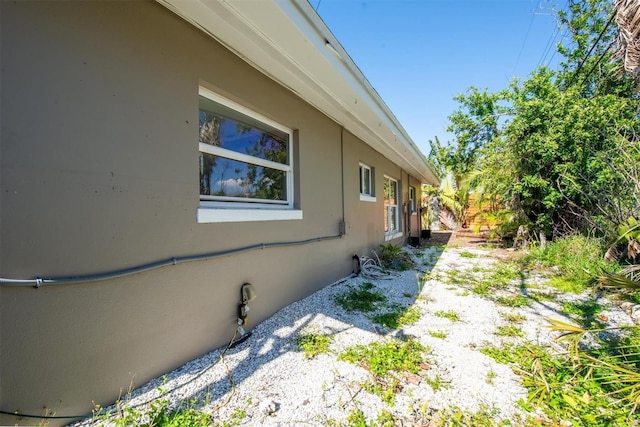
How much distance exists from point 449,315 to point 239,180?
329cm

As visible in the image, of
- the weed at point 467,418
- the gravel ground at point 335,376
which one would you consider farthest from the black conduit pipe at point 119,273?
the weed at point 467,418

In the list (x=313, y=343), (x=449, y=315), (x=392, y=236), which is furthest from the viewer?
(x=392, y=236)

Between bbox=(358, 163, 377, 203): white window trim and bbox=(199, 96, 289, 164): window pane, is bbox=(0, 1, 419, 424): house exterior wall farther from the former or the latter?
bbox=(358, 163, 377, 203): white window trim

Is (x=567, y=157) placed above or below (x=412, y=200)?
above

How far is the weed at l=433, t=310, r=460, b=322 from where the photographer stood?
3.55m

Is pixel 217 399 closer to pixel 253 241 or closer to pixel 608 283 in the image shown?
pixel 253 241

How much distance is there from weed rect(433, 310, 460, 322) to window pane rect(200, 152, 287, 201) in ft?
8.89

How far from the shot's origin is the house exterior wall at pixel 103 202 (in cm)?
150

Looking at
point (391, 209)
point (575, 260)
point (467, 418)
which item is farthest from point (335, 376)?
point (391, 209)

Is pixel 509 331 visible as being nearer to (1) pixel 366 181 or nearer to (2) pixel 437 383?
(2) pixel 437 383

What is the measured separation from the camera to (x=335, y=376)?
227cm

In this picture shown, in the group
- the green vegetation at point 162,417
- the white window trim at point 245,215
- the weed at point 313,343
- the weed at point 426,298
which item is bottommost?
the weed at point 426,298

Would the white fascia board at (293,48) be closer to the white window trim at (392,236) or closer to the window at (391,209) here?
the white window trim at (392,236)

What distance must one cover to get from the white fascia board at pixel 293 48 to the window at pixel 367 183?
7.11ft
